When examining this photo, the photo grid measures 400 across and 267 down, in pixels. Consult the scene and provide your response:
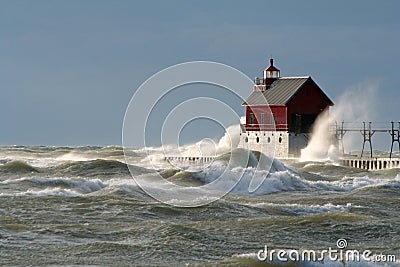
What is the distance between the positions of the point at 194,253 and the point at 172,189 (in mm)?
11566

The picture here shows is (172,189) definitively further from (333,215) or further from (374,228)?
(374,228)

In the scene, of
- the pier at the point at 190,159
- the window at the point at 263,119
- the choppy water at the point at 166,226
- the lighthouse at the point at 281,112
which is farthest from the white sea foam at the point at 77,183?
the window at the point at 263,119

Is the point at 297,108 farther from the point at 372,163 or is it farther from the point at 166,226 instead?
the point at 166,226

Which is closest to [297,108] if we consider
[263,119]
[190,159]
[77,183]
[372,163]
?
[263,119]

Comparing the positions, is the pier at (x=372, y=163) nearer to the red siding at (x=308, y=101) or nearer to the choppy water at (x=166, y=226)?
the red siding at (x=308, y=101)

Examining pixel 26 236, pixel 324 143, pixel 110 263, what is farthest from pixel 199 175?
pixel 324 143

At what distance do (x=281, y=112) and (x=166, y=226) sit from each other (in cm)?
3422

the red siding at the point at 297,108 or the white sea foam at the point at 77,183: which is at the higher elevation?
the red siding at the point at 297,108

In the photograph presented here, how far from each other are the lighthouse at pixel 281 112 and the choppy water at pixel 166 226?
918 inches

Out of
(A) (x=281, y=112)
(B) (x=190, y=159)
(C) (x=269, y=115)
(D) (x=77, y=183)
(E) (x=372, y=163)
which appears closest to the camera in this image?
(D) (x=77, y=183)

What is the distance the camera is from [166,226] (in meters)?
15.8

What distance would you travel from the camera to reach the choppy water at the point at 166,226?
527 inches

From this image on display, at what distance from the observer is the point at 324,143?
50656 millimetres

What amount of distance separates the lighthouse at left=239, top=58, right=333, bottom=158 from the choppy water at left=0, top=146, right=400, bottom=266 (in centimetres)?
2332
